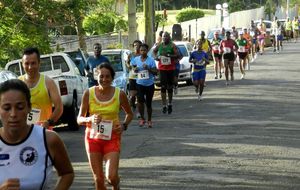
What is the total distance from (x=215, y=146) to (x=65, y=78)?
4887 millimetres

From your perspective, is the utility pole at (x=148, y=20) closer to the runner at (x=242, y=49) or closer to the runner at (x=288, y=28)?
the runner at (x=242, y=49)

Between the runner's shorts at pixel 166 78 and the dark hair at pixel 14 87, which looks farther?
the runner's shorts at pixel 166 78

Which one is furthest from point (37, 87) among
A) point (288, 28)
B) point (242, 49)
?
point (288, 28)

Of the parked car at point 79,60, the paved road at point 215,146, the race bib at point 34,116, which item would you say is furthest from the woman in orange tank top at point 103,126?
the parked car at point 79,60

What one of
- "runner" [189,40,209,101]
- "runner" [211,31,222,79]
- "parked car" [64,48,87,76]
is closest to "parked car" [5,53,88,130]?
"parked car" [64,48,87,76]

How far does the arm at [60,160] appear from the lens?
4.55 meters

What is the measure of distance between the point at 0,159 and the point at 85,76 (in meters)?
15.4

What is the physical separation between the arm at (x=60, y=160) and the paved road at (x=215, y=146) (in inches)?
204

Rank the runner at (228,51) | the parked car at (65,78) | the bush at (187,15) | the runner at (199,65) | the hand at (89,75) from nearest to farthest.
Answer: the parked car at (65,78)
the hand at (89,75)
the runner at (199,65)
the runner at (228,51)
the bush at (187,15)

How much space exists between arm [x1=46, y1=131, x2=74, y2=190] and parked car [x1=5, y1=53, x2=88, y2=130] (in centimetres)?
1197

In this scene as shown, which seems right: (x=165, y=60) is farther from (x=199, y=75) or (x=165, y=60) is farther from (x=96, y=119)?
(x=96, y=119)

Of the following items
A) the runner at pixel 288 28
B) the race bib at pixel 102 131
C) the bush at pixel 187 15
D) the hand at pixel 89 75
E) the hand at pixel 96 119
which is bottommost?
the runner at pixel 288 28

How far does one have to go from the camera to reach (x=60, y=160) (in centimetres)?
461

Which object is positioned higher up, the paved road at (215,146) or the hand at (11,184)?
the hand at (11,184)
